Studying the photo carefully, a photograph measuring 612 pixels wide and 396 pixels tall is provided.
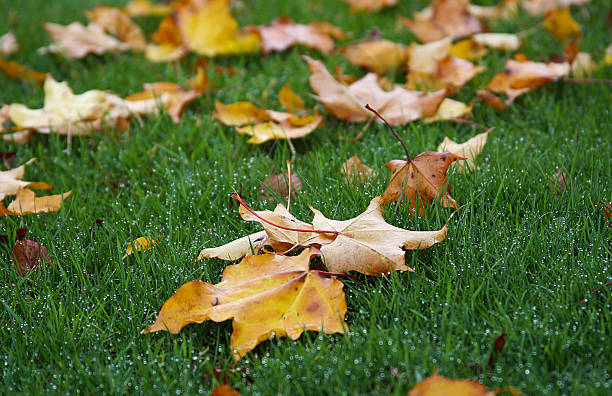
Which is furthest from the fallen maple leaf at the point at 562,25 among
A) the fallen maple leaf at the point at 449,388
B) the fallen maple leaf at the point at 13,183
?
the fallen maple leaf at the point at 13,183

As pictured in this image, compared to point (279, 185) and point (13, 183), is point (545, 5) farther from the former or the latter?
point (13, 183)

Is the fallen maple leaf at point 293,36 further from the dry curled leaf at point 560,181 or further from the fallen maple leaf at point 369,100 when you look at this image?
the dry curled leaf at point 560,181

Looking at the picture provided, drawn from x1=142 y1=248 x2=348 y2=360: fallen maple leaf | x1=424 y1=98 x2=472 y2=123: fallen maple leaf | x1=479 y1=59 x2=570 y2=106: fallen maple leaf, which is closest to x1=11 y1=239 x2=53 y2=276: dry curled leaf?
x1=142 y1=248 x2=348 y2=360: fallen maple leaf

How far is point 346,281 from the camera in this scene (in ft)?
4.60

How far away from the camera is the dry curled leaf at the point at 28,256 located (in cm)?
155

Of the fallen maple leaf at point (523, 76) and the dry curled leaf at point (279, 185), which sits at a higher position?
the fallen maple leaf at point (523, 76)

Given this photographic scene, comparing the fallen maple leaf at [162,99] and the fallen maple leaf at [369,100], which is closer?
the fallen maple leaf at [369,100]

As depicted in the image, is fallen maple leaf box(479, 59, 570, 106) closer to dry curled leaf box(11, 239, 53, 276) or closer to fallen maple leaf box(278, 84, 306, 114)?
fallen maple leaf box(278, 84, 306, 114)

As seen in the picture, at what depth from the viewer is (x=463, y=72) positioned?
93.5 inches

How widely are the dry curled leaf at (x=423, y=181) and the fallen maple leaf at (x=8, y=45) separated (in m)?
2.44

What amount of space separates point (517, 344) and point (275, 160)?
43.4 inches

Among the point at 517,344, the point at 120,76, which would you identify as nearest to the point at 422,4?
the point at 120,76

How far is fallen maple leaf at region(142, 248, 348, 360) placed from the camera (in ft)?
4.09

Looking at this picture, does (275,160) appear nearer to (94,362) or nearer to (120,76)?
(94,362)
